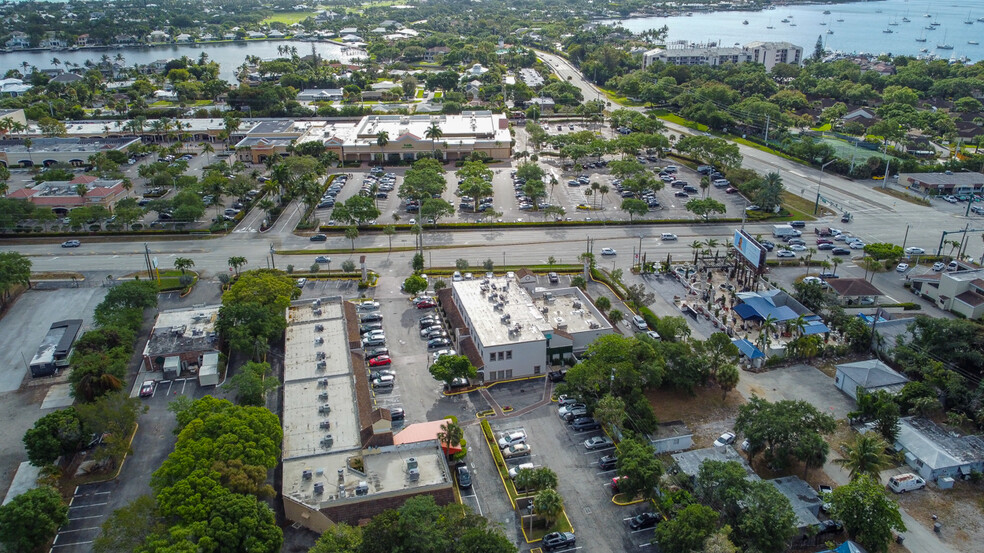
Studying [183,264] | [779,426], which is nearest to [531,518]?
[779,426]

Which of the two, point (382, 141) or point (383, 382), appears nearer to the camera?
point (383, 382)

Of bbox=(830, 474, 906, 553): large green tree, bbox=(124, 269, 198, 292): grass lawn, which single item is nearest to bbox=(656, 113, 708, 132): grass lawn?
bbox=(124, 269, 198, 292): grass lawn

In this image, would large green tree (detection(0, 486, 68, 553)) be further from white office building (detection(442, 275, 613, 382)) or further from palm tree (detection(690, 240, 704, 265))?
palm tree (detection(690, 240, 704, 265))

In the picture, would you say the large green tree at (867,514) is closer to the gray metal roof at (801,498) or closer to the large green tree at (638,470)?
the gray metal roof at (801,498)

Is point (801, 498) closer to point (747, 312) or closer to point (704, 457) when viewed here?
point (704, 457)

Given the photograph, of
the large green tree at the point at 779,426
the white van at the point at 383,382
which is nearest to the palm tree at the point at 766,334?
the large green tree at the point at 779,426

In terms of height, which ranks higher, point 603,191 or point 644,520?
point 603,191

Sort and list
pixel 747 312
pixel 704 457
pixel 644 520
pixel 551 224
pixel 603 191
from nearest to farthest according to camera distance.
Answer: pixel 644 520 < pixel 704 457 < pixel 747 312 < pixel 551 224 < pixel 603 191
